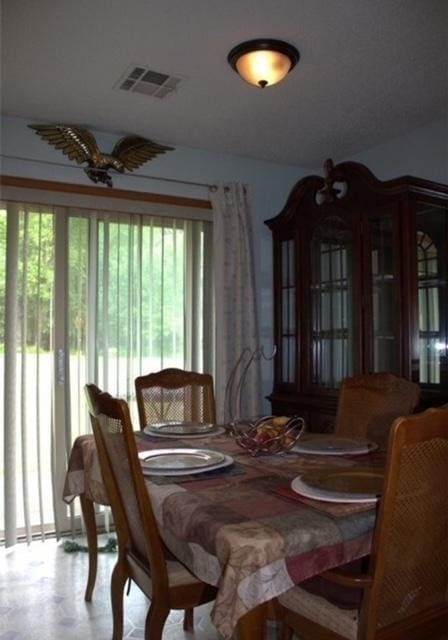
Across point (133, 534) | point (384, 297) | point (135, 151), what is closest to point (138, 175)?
point (135, 151)

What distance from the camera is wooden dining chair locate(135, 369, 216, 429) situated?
252 cm

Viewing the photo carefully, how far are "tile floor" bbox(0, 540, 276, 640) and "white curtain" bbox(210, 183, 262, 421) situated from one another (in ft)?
4.10

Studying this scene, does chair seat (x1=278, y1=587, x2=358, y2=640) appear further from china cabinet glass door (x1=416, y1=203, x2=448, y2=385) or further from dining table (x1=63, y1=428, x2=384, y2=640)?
china cabinet glass door (x1=416, y1=203, x2=448, y2=385)

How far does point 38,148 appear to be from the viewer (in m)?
2.89

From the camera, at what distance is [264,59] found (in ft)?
6.90

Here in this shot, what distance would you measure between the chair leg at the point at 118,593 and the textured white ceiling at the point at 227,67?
1972mm

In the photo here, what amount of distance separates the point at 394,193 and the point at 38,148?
197 centimetres

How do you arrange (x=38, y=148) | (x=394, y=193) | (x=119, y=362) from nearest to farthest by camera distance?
(x=394, y=193)
(x=38, y=148)
(x=119, y=362)

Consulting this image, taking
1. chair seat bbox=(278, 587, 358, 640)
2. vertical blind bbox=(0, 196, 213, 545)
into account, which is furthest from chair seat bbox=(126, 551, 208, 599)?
vertical blind bbox=(0, 196, 213, 545)

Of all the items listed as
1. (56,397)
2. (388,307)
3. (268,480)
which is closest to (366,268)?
(388,307)

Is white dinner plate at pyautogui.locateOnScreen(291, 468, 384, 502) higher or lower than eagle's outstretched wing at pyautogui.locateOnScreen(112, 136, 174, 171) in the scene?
lower

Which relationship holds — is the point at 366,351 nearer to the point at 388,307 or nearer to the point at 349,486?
the point at 388,307

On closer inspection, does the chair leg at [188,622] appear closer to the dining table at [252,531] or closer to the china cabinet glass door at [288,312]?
the dining table at [252,531]

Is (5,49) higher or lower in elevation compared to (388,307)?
higher
